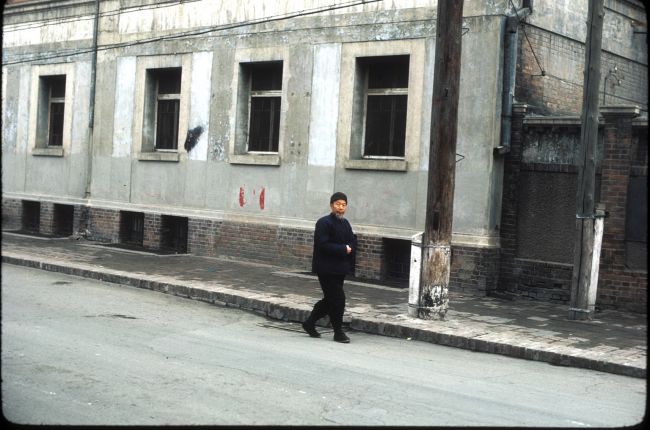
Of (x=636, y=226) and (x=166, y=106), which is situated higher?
(x=166, y=106)

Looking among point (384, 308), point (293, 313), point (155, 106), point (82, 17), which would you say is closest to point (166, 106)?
point (155, 106)

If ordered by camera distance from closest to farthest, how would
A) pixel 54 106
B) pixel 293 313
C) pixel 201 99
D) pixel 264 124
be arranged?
pixel 293 313, pixel 264 124, pixel 201 99, pixel 54 106

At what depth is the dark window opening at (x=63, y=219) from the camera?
22.7 metres

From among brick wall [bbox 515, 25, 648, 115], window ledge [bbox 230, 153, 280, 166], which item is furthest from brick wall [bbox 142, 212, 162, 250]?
brick wall [bbox 515, 25, 648, 115]

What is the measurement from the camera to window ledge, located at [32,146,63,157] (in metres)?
22.6

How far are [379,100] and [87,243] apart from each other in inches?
350

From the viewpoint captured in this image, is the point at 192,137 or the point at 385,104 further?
the point at 192,137

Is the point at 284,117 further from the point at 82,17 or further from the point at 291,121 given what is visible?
the point at 82,17

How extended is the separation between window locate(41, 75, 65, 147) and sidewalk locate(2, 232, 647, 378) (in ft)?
17.4

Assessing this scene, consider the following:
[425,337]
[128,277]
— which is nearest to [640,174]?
[425,337]

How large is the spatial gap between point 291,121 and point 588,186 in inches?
286

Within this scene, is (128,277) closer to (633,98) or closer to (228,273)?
(228,273)

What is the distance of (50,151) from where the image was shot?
22.8 metres

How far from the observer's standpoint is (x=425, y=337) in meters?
10.6
